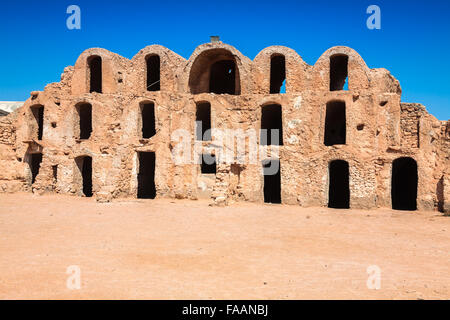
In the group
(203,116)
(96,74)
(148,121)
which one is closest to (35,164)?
(96,74)

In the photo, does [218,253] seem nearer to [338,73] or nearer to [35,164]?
[338,73]

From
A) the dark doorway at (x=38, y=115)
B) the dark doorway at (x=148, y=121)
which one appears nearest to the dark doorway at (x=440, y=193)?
the dark doorway at (x=148, y=121)

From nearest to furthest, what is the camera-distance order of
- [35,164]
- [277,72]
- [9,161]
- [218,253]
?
[218,253], [9,161], [277,72], [35,164]

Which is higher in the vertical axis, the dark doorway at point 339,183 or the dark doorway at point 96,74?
the dark doorway at point 96,74

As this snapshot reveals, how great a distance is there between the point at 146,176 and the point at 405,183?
15547mm

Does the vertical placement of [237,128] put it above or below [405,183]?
above

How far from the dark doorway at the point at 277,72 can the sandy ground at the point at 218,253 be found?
11.1 metres

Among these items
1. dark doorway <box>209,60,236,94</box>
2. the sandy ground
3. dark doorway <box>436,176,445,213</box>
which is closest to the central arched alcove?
dark doorway <box>209,60,236,94</box>

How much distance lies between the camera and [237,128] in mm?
19703

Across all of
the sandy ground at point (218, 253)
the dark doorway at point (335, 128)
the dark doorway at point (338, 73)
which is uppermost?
the dark doorway at point (338, 73)

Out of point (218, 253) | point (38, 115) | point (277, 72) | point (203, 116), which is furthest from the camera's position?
point (277, 72)

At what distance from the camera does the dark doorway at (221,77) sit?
24473 millimetres

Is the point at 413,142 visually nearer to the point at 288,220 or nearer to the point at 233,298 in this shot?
the point at 288,220

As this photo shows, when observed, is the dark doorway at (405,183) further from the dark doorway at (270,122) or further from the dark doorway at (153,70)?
the dark doorway at (153,70)
